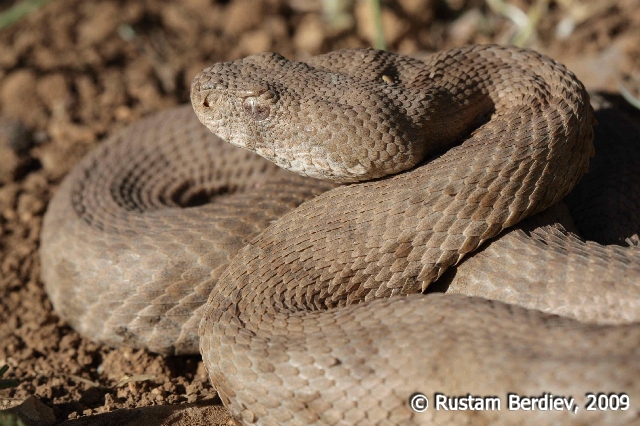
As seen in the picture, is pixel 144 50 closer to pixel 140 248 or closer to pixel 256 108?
pixel 140 248

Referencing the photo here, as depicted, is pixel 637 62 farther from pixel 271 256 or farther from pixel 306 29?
pixel 271 256

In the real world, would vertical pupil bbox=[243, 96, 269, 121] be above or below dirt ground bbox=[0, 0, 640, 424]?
above

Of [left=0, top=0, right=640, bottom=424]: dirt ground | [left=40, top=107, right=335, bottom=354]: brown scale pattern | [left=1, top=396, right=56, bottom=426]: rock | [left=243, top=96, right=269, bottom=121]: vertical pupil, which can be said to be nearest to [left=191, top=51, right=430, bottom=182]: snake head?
[left=243, top=96, right=269, bottom=121]: vertical pupil

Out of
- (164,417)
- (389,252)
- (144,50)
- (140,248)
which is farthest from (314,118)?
(144,50)

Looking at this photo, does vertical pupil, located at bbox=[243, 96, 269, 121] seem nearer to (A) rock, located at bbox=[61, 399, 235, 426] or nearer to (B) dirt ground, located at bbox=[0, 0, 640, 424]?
(A) rock, located at bbox=[61, 399, 235, 426]

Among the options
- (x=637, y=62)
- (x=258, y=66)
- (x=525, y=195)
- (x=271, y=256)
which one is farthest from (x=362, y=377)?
(x=637, y=62)

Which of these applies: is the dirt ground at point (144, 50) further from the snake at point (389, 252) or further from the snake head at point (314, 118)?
the snake head at point (314, 118)
